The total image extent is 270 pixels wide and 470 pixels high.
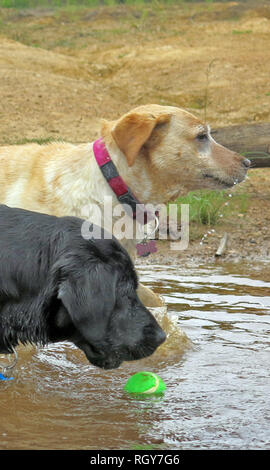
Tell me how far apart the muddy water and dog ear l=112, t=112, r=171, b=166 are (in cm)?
119

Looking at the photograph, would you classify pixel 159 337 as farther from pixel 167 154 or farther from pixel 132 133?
pixel 167 154

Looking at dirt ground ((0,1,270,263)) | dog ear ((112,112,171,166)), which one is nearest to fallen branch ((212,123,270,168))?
dirt ground ((0,1,270,263))

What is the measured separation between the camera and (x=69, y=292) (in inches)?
116

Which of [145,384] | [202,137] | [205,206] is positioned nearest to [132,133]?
[202,137]

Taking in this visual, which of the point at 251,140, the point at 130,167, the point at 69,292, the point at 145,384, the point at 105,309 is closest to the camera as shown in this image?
the point at 69,292

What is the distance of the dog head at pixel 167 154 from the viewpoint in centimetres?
464

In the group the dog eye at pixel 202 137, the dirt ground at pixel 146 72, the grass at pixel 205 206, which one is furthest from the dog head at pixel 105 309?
the grass at pixel 205 206

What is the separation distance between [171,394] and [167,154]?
1652 millimetres

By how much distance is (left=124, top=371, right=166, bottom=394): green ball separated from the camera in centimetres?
393

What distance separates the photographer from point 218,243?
7473 mm

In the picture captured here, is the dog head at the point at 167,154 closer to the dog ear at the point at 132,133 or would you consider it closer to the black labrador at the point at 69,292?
the dog ear at the point at 132,133

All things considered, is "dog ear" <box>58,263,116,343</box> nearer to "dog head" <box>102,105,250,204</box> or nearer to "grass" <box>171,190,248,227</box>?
"dog head" <box>102,105,250,204</box>

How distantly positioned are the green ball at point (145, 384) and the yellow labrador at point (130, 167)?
93 cm

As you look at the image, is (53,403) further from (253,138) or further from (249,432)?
(253,138)
